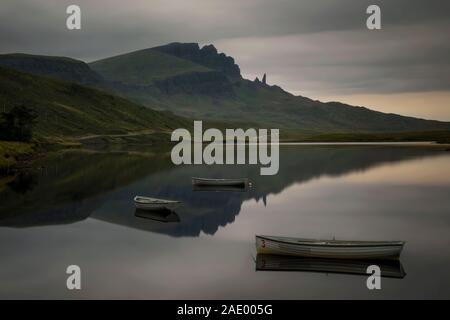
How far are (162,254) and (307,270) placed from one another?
1274 centimetres

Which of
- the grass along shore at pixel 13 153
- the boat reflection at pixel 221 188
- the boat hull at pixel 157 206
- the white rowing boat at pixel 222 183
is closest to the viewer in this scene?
the boat hull at pixel 157 206

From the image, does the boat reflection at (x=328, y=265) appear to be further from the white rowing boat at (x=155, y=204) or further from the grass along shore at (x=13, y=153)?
the grass along shore at (x=13, y=153)

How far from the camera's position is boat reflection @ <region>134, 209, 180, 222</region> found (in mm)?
55188

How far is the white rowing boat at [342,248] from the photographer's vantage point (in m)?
34.4

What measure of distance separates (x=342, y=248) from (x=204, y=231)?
18660mm

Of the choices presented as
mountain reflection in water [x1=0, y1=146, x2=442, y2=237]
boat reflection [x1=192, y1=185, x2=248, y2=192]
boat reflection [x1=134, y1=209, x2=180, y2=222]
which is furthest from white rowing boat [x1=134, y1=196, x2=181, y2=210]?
boat reflection [x1=192, y1=185, x2=248, y2=192]

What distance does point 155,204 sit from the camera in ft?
186

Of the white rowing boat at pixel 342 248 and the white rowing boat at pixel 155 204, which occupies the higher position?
the white rowing boat at pixel 155 204

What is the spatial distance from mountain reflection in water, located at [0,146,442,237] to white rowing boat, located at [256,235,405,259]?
14.6 m

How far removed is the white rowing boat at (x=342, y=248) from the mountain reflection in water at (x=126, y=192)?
14.6 m

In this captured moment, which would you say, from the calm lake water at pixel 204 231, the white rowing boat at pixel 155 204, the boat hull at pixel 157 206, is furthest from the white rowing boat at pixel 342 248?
the boat hull at pixel 157 206

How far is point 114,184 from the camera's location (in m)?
86.2

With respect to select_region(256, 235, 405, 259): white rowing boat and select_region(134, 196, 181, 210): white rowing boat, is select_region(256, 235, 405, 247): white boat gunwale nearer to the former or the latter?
select_region(256, 235, 405, 259): white rowing boat
